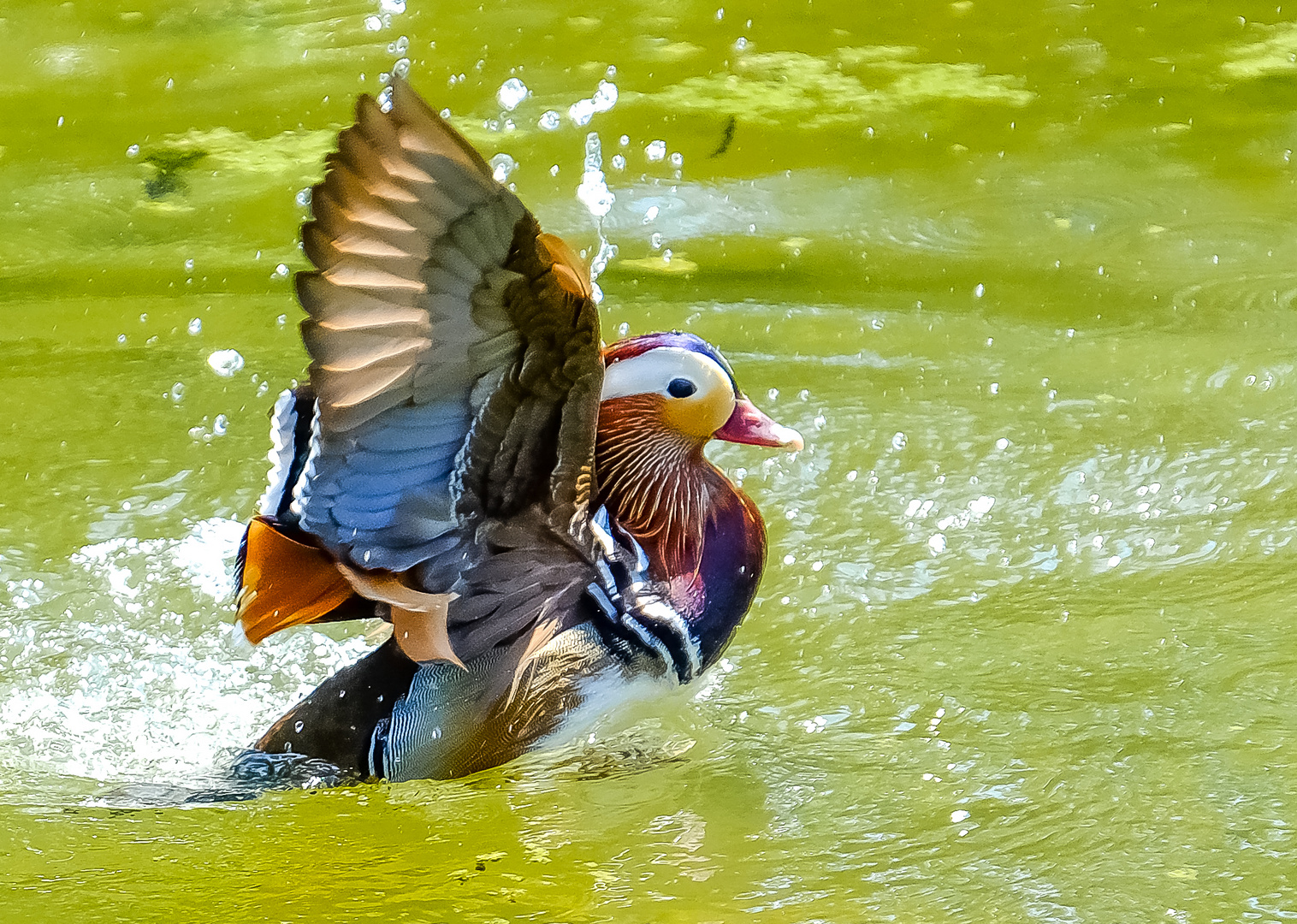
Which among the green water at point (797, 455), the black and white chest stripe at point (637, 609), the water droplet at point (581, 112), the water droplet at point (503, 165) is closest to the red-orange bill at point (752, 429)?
the black and white chest stripe at point (637, 609)

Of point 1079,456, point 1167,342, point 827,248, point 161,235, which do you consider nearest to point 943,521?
point 1079,456

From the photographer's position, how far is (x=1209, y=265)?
296 centimetres

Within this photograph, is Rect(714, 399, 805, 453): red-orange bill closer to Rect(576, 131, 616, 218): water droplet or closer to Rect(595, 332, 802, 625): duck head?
Rect(595, 332, 802, 625): duck head

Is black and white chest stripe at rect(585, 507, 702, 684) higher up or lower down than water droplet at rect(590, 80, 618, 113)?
lower down

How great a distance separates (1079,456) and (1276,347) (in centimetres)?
54

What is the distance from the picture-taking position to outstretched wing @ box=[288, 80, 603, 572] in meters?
1.27

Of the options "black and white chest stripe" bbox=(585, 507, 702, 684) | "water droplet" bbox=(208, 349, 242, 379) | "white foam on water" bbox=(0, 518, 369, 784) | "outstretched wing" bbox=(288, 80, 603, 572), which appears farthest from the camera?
"water droplet" bbox=(208, 349, 242, 379)

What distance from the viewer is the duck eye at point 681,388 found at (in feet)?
5.43

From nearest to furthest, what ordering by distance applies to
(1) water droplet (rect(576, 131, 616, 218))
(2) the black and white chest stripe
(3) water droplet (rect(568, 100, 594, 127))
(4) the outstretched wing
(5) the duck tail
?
(4) the outstretched wing, (5) the duck tail, (2) the black and white chest stripe, (1) water droplet (rect(576, 131, 616, 218)), (3) water droplet (rect(568, 100, 594, 127))

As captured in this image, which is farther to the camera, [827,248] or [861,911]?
[827,248]

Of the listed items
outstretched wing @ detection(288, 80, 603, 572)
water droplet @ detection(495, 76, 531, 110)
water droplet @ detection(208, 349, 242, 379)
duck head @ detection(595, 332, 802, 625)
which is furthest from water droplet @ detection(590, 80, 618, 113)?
outstretched wing @ detection(288, 80, 603, 572)

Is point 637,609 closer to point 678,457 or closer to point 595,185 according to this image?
point 678,457

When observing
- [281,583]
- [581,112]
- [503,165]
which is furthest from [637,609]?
[581,112]

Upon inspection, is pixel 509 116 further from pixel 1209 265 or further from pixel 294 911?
pixel 294 911
